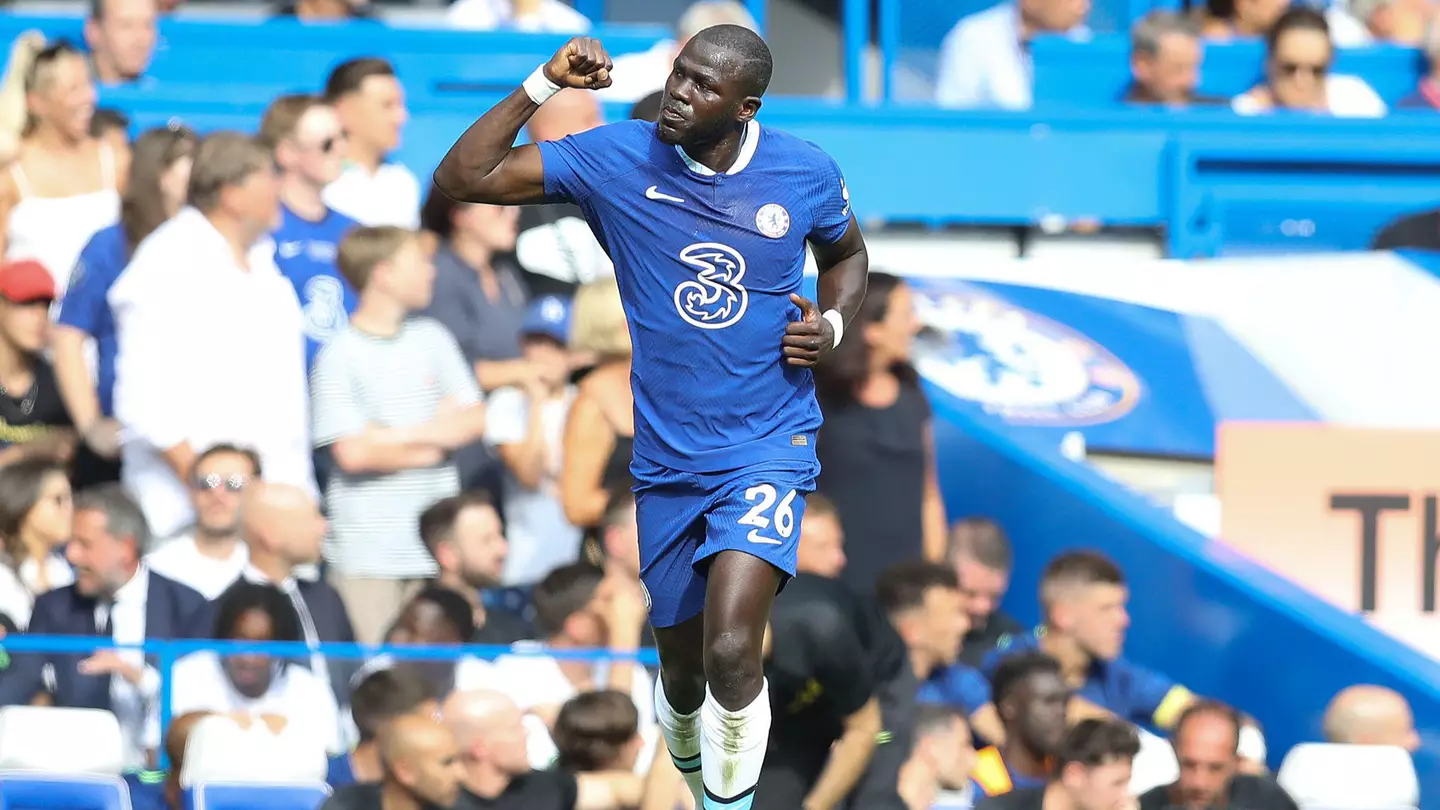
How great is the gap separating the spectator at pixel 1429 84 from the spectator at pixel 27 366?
276 inches

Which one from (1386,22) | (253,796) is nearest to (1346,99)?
(1386,22)

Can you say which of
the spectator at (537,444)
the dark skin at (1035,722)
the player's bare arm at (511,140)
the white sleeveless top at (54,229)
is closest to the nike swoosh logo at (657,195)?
the player's bare arm at (511,140)

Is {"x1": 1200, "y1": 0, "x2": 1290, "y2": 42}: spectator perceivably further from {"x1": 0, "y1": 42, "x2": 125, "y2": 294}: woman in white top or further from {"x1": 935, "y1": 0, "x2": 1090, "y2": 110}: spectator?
{"x1": 0, "y1": 42, "x2": 125, "y2": 294}: woman in white top

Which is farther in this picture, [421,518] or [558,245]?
[558,245]

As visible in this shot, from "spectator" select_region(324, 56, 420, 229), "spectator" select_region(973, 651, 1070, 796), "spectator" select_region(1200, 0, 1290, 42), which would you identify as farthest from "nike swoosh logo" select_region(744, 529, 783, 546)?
"spectator" select_region(1200, 0, 1290, 42)

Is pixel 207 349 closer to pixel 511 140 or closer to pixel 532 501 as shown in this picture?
pixel 532 501

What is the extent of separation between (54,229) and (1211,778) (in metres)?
4.72

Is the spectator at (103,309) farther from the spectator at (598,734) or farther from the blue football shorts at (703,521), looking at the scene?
the blue football shorts at (703,521)

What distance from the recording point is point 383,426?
7.64m

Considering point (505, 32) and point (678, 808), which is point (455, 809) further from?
point (505, 32)

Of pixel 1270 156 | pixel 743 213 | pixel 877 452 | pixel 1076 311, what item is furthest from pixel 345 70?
pixel 1270 156

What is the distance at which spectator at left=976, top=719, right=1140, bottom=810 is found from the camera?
6.59 m

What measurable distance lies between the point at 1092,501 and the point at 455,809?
305cm

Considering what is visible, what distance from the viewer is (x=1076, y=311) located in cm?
915
